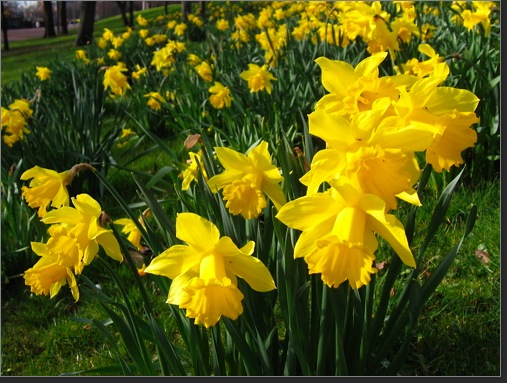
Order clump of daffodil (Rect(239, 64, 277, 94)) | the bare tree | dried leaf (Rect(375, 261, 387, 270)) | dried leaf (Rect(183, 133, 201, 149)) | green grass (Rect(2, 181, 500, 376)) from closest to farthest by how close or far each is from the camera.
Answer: dried leaf (Rect(183, 133, 201, 149)) → green grass (Rect(2, 181, 500, 376)) → dried leaf (Rect(375, 261, 387, 270)) → clump of daffodil (Rect(239, 64, 277, 94)) → the bare tree

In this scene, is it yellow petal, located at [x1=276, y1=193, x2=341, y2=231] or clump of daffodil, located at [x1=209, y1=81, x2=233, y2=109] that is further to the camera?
clump of daffodil, located at [x1=209, y1=81, x2=233, y2=109]

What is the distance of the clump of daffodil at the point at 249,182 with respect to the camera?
1.30 m

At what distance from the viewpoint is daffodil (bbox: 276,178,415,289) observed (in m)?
0.96

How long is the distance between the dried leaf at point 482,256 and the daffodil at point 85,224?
5.40 feet

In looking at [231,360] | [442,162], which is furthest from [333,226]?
[231,360]

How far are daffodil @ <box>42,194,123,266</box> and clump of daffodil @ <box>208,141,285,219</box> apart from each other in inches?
11.3

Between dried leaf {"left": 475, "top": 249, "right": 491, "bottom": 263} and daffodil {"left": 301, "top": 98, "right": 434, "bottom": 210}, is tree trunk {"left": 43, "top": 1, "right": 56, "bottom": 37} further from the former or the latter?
daffodil {"left": 301, "top": 98, "right": 434, "bottom": 210}

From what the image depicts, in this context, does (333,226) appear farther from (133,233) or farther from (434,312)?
(434,312)

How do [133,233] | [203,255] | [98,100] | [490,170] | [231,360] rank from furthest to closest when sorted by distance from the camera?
[98,100] → [490,170] → [133,233] → [231,360] → [203,255]

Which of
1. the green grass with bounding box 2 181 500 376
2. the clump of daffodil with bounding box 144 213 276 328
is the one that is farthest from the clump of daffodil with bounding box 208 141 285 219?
the green grass with bounding box 2 181 500 376

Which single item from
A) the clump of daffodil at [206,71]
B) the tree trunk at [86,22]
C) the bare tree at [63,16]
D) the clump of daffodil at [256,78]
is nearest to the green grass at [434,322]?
the clump of daffodil at [256,78]

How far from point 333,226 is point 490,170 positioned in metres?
2.27

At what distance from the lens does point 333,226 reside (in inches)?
39.9

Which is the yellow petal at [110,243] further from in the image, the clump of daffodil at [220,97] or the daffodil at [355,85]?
the clump of daffodil at [220,97]
